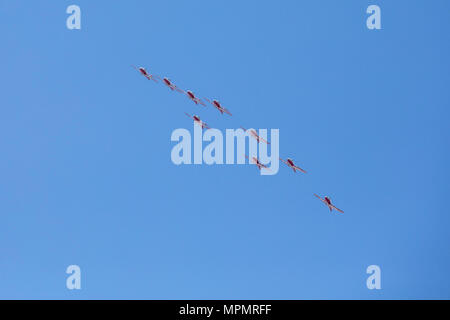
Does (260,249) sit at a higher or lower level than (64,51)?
lower

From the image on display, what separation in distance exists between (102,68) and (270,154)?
60 cm

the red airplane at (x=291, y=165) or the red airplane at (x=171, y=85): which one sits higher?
the red airplane at (x=171, y=85)

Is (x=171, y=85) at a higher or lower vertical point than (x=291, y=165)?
higher

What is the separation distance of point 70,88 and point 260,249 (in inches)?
31.0

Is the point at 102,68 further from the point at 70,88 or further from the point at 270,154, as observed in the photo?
the point at 270,154

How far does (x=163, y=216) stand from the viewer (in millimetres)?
1720

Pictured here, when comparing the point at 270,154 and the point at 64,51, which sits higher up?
the point at 64,51

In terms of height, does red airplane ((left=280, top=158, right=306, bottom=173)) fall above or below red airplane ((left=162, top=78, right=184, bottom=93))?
below

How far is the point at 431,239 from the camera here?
5.50 feet
